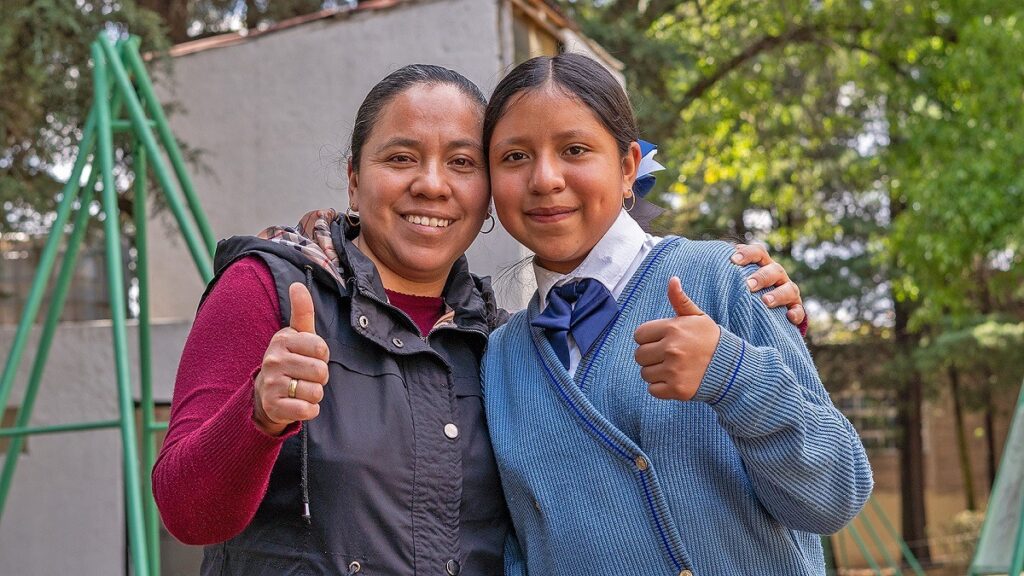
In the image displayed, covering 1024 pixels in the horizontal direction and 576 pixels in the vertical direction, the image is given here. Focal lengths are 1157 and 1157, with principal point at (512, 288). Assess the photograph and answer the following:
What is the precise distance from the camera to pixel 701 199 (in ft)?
51.2

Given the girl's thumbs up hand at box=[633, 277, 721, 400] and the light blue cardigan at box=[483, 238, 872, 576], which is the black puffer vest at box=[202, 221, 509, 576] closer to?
the light blue cardigan at box=[483, 238, 872, 576]

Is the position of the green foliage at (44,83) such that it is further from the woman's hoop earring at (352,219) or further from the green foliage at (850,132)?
the woman's hoop earring at (352,219)

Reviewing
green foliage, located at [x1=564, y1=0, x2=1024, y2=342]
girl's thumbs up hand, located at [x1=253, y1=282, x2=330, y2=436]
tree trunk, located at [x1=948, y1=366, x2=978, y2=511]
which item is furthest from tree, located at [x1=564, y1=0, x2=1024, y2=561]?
girl's thumbs up hand, located at [x1=253, y1=282, x2=330, y2=436]

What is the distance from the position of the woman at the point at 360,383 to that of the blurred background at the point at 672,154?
0.44 metres

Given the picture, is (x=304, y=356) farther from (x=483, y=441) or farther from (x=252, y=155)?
(x=252, y=155)

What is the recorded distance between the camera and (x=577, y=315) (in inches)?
75.2

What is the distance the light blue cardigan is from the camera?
158cm

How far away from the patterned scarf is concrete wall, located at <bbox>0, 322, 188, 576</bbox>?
4.92m

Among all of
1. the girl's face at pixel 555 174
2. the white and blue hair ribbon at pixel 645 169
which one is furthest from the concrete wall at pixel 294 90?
the girl's face at pixel 555 174

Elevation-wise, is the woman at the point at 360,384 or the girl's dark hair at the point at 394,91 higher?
the girl's dark hair at the point at 394,91

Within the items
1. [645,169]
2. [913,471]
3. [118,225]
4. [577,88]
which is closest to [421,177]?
[577,88]

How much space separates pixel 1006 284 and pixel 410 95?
1180 centimetres

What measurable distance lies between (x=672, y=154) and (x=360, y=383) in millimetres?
10692

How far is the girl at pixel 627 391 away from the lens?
156 cm
